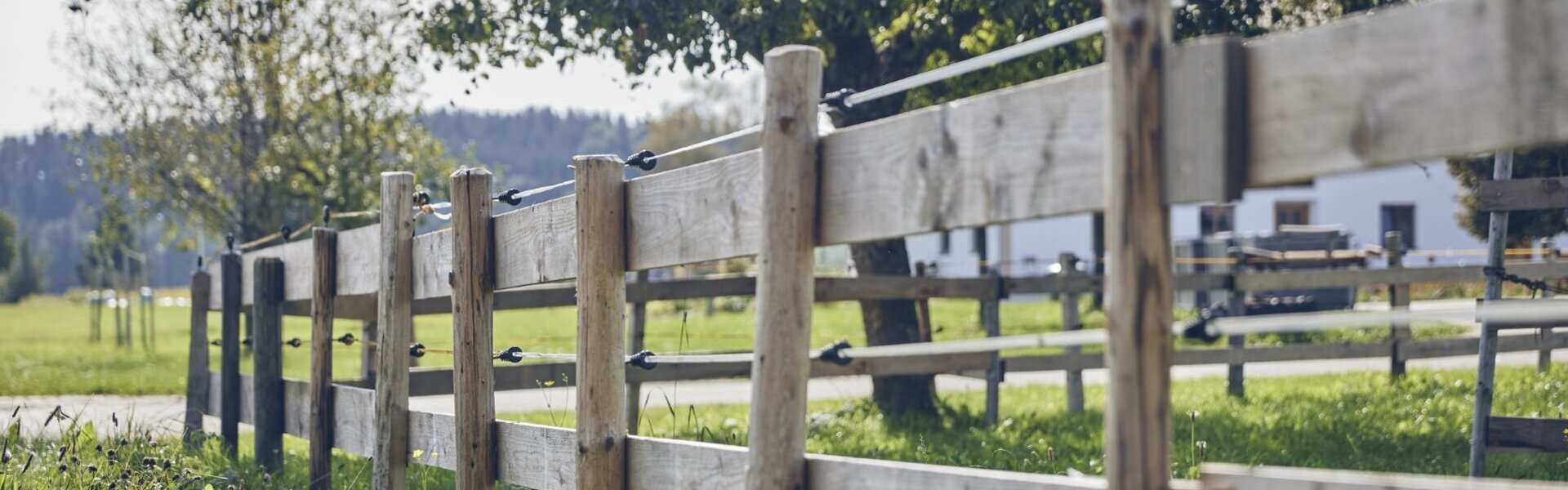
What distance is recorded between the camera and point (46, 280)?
127188mm

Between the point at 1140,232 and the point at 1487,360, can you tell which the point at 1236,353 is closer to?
the point at 1487,360

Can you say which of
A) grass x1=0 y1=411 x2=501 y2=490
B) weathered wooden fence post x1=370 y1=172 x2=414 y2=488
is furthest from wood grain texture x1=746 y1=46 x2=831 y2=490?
grass x1=0 y1=411 x2=501 y2=490

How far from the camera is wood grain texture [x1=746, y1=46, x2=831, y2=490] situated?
3.28 m

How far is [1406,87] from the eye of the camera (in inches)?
86.3

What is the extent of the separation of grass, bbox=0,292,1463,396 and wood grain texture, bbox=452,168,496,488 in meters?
1.03

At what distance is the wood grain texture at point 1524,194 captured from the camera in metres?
6.38

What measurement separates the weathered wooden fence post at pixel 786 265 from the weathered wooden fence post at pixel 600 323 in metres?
0.96

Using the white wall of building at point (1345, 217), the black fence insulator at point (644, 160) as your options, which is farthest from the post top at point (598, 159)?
the white wall of building at point (1345, 217)

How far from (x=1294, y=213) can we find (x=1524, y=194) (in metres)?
36.6

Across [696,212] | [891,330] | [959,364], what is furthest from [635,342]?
[696,212]

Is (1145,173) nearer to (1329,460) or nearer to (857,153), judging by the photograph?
(857,153)

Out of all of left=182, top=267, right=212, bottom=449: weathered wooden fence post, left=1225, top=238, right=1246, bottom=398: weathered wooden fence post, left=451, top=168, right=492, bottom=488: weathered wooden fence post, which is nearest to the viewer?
left=451, top=168, right=492, bottom=488: weathered wooden fence post

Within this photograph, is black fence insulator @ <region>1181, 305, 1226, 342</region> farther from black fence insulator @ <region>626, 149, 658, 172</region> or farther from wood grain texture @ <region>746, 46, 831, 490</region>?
black fence insulator @ <region>626, 149, 658, 172</region>

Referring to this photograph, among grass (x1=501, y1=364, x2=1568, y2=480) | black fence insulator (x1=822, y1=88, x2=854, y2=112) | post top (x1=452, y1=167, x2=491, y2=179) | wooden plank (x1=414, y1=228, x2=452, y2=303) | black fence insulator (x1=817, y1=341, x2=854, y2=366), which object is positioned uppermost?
black fence insulator (x1=822, y1=88, x2=854, y2=112)
